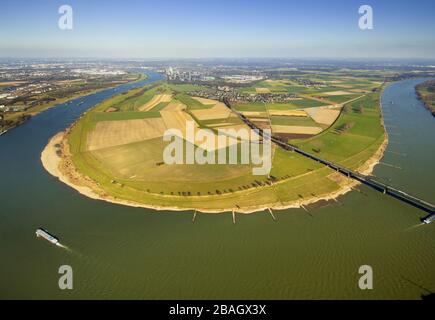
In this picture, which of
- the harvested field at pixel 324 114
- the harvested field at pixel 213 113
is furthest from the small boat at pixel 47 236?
the harvested field at pixel 324 114

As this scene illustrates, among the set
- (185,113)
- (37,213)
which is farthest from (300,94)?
(37,213)

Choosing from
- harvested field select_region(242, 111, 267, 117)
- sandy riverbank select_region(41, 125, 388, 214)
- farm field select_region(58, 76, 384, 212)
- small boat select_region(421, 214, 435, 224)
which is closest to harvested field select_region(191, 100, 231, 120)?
farm field select_region(58, 76, 384, 212)

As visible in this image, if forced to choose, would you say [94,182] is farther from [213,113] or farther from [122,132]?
[213,113]

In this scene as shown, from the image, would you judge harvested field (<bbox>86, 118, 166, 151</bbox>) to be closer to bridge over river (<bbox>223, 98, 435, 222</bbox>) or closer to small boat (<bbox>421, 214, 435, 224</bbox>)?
bridge over river (<bbox>223, 98, 435, 222</bbox>)

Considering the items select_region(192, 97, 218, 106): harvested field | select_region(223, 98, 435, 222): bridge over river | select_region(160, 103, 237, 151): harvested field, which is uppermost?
select_region(192, 97, 218, 106): harvested field

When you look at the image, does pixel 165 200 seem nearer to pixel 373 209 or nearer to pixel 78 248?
pixel 78 248

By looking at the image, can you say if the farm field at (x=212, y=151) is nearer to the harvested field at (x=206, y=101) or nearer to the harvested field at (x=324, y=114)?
the harvested field at (x=324, y=114)
